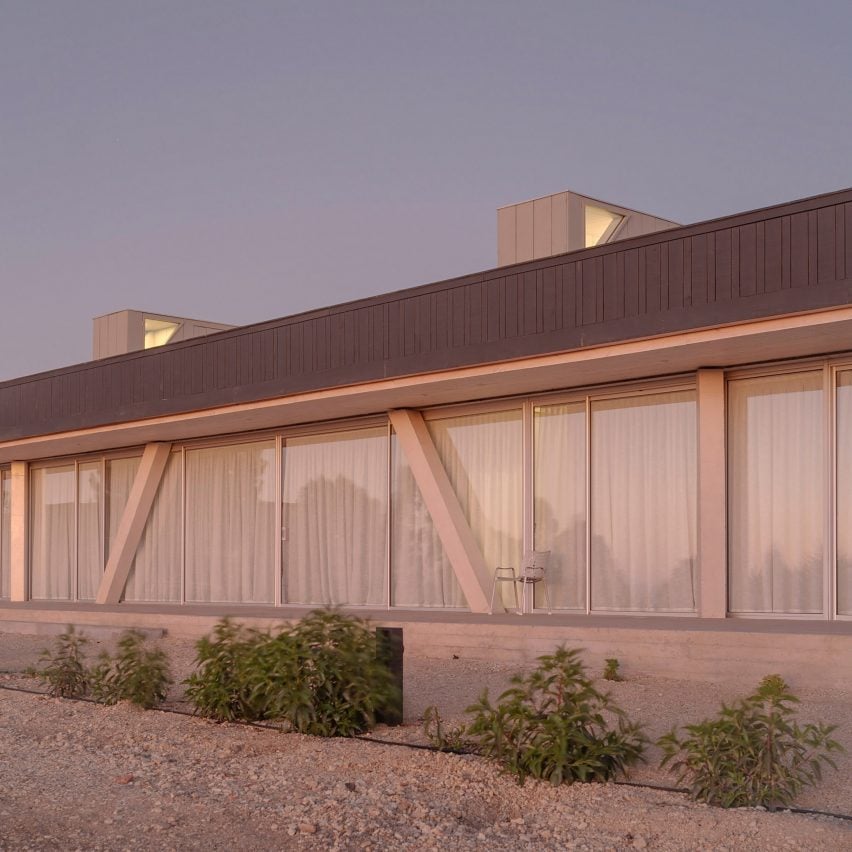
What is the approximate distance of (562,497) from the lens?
538 inches

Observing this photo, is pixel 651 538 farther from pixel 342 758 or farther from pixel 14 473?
pixel 14 473

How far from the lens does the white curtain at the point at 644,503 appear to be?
493 inches

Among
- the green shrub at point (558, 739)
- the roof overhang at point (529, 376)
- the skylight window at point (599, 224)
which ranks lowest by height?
the green shrub at point (558, 739)

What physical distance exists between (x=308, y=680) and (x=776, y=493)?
19.6 feet

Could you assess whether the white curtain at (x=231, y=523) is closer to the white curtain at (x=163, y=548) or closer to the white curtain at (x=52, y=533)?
the white curtain at (x=163, y=548)

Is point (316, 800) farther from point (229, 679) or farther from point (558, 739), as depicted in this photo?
point (229, 679)

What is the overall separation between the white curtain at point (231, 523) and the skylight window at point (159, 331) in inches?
244

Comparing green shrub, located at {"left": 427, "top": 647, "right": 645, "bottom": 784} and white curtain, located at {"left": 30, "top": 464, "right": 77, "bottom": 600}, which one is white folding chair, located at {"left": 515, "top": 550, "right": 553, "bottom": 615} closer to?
green shrub, located at {"left": 427, "top": 647, "right": 645, "bottom": 784}

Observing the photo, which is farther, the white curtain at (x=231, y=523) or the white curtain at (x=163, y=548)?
the white curtain at (x=163, y=548)

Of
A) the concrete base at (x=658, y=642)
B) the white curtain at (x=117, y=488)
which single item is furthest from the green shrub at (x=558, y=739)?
the white curtain at (x=117, y=488)

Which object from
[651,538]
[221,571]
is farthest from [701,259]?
[221,571]

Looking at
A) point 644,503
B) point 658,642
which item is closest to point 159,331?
point 644,503

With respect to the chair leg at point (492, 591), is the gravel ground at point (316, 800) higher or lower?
lower

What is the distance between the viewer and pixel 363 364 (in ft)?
44.1
